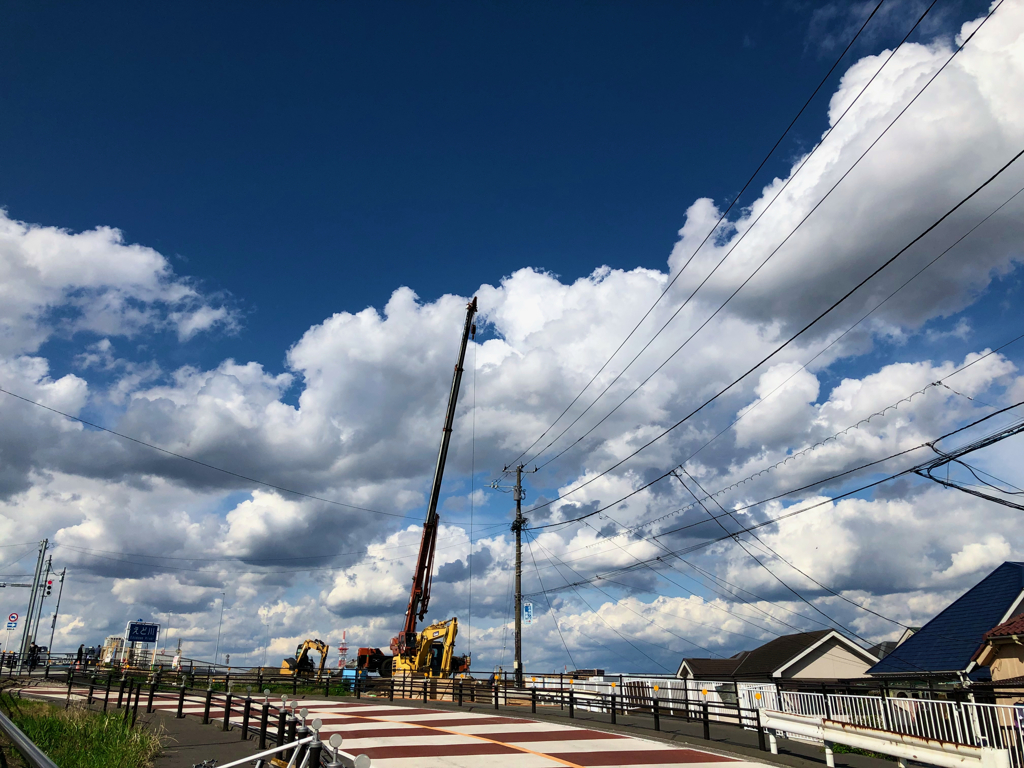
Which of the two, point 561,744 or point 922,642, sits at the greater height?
point 922,642

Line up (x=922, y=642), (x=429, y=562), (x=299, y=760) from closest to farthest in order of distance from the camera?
1. (x=299, y=760)
2. (x=922, y=642)
3. (x=429, y=562)

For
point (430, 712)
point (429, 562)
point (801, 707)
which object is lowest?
point (430, 712)

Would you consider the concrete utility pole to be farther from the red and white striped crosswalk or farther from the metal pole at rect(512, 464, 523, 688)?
the red and white striped crosswalk

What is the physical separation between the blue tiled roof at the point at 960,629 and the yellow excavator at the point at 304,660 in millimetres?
33505

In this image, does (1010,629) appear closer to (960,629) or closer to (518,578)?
(960,629)

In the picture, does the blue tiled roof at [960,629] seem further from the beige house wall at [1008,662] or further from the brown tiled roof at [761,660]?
the brown tiled roof at [761,660]

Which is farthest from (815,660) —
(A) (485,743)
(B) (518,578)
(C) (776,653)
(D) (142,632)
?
(D) (142,632)

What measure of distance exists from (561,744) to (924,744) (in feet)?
26.8

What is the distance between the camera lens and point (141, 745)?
13.4 m

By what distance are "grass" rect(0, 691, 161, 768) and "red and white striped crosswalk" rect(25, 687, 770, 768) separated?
289 centimetres

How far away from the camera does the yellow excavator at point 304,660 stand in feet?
149

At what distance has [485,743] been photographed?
52.5ft

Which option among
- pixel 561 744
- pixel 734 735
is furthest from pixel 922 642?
pixel 561 744

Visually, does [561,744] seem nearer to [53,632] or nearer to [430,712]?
[430,712]
